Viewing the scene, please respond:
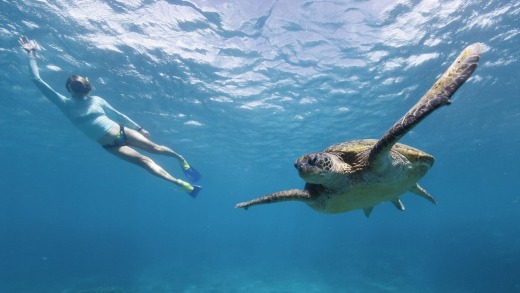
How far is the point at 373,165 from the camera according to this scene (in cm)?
333

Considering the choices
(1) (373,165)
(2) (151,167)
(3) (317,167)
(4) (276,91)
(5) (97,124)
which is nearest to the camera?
(3) (317,167)

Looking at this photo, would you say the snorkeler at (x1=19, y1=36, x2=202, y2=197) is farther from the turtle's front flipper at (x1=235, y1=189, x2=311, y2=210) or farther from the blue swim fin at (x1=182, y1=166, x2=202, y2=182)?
the turtle's front flipper at (x1=235, y1=189, x2=311, y2=210)

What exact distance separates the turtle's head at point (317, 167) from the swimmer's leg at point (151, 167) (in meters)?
5.79

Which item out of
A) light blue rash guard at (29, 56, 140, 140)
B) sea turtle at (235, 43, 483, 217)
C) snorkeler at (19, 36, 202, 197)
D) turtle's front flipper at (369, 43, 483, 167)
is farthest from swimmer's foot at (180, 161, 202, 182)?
turtle's front flipper at (369, 43, 483, 167)

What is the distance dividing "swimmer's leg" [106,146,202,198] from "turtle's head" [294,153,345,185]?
5.79 metres

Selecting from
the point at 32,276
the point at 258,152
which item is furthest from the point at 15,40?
the point at 258,152

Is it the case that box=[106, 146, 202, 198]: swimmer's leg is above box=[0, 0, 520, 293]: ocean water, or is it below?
below

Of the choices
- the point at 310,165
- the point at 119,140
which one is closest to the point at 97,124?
the point at 119,140

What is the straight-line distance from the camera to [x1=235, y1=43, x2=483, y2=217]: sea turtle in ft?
8.25

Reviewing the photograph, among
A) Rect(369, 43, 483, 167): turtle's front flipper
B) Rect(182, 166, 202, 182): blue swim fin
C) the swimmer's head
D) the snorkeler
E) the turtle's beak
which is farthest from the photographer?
Rect(182, 166, 202, 182): blue swim fin

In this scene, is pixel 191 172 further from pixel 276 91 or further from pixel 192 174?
A: pixel 276 91

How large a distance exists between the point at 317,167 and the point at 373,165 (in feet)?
2.32

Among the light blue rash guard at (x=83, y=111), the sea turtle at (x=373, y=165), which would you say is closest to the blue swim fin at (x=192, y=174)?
the light blue rash guard at (x=83, y=111)

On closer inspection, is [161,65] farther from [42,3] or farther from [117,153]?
[117,153]
